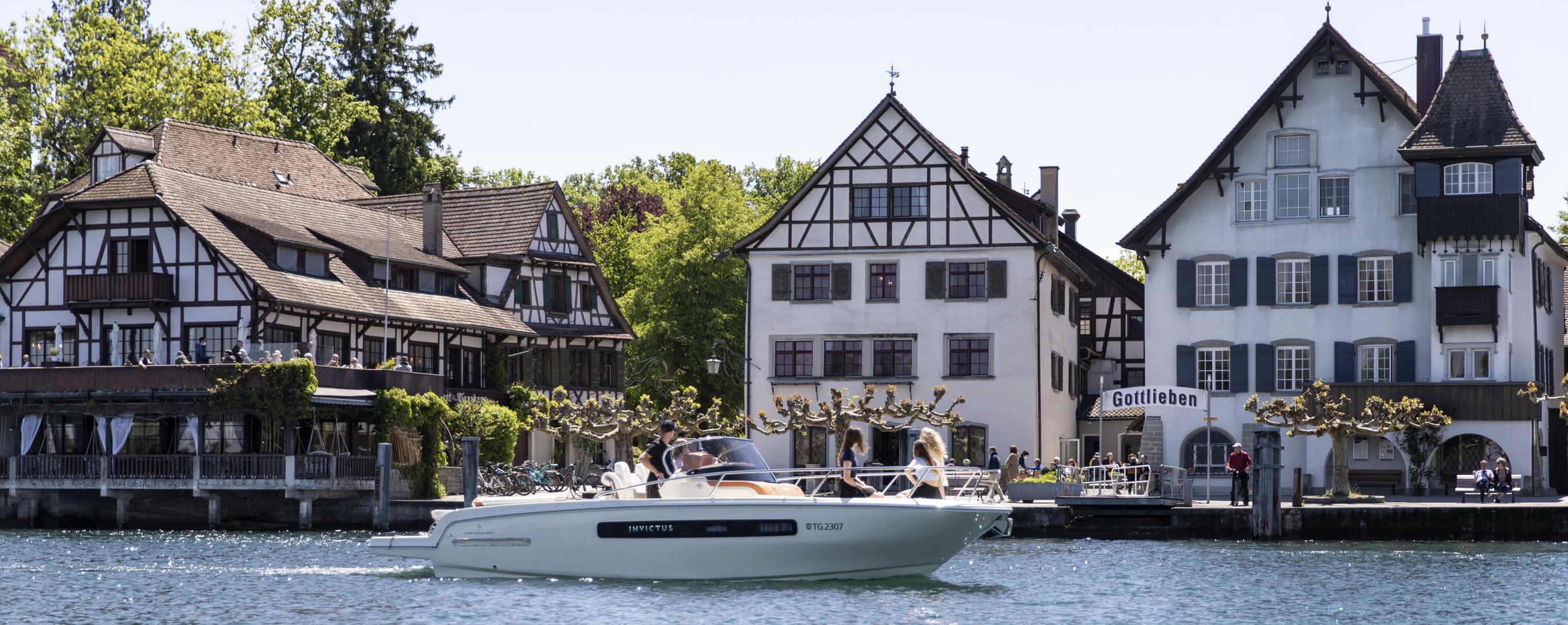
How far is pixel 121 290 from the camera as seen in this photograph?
49469mm

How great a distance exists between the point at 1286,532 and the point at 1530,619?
1375cm

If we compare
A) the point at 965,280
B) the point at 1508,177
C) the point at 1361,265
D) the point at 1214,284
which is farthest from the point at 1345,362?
the point at 965,280

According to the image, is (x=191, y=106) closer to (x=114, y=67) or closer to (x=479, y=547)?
(x=114, y=67)

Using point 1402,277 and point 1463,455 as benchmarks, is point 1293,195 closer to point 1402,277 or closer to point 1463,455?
point 1402,277

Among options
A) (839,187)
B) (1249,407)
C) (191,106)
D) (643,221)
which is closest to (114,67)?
(191,106)

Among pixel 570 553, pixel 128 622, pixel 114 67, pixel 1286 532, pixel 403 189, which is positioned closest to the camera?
pixel 128 622

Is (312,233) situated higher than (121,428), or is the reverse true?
(312,233)

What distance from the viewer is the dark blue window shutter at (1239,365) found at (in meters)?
48.8

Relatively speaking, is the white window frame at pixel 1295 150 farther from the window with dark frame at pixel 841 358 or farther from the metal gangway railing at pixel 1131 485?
the window with dark frame at pixel 841 358

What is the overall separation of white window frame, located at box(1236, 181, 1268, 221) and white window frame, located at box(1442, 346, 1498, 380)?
18.4ft

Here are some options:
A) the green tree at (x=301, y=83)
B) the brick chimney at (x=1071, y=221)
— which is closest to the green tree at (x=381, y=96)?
the green tree at (x=301, y=83)

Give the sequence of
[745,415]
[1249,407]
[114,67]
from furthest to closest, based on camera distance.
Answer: [114,67] < [745,415] < [1249,407]

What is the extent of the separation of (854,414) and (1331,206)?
1315 centimetres

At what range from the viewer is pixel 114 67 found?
65.1 metres
